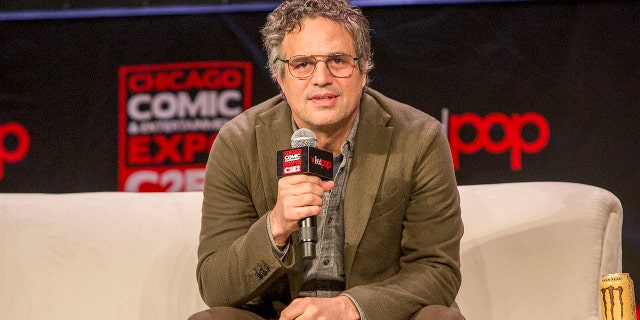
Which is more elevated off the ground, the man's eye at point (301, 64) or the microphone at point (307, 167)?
the man's eye at point (301, 64)

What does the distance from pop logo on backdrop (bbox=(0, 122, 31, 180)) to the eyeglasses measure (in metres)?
1.96

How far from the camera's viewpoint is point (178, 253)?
286 cm

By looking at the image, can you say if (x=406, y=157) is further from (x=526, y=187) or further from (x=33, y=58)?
(x=33, y=58)

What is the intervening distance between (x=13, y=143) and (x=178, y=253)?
1.46m

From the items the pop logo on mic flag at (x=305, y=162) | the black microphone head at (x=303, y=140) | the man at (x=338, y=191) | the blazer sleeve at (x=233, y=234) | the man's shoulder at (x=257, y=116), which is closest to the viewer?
the pop logo on mic flag at (x=305, y=162)

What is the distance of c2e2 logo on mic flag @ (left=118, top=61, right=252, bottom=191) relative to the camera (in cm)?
382

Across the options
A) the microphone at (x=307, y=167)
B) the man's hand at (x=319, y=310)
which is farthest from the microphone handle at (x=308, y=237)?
the man's hand at (x=319, y=310)

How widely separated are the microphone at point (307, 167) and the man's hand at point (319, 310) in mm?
212

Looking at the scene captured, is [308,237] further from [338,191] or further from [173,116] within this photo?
[173,116]

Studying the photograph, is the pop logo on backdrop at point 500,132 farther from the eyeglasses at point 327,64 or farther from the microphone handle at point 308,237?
the microphone handle at point 308,237

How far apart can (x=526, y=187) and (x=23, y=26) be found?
2411 millimetres

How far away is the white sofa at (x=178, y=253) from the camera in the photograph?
2.68 meters

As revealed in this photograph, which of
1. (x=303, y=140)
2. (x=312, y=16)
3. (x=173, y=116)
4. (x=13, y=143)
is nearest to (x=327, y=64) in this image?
(x=312, y=16)

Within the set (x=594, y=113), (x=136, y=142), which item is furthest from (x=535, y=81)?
(x=136, y=142)
